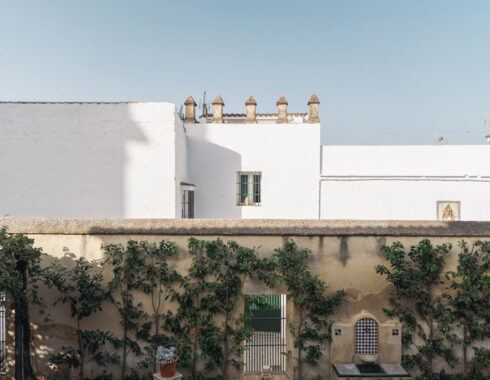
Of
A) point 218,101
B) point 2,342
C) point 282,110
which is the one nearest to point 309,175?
point 282,110

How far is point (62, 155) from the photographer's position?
1084 cm

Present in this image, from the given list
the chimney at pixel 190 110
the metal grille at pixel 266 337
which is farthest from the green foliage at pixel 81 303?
the chimney at pixel 190 110

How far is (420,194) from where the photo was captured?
14922mm

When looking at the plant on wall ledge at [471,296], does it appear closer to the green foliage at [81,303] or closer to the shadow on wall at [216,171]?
the green foliage at [81,303]

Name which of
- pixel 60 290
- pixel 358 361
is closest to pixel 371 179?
pixel 358 361

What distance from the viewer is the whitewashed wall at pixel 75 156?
35.3ft

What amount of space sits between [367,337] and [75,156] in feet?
33.9

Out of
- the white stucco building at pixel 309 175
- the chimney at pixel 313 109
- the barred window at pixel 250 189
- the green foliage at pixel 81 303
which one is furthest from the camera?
the chimney at pixel 313 109

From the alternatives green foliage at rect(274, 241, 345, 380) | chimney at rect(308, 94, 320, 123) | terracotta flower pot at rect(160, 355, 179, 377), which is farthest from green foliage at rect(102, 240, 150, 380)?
chimney at rect(308, 94, 320, 123)

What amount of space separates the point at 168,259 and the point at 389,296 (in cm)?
396

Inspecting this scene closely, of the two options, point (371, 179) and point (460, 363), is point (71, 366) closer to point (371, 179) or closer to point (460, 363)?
point (460, 363)

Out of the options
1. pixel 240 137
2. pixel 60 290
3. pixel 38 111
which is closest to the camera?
pixel 60 290

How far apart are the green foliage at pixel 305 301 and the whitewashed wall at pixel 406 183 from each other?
9524mm

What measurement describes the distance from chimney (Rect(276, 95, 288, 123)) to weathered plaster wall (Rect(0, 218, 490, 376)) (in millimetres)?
10501
